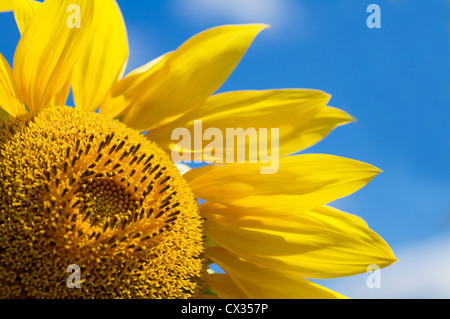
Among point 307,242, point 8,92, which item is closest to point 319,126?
point 307,242

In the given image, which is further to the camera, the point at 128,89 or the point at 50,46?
the point at 128,89

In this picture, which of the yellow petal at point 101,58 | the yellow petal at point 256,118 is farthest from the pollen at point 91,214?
the yellow petal at point 256,118

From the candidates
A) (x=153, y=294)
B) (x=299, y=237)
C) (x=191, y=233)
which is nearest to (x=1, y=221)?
(x=153, y=294)

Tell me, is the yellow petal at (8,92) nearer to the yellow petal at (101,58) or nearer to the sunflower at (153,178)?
the sunflower at (153,178)

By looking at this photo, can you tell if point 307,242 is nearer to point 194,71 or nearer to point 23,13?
point 194,71

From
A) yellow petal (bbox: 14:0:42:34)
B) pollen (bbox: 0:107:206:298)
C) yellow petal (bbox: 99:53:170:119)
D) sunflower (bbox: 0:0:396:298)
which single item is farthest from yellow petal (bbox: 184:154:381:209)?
yellow petal (bbox: 14:0:42:34)

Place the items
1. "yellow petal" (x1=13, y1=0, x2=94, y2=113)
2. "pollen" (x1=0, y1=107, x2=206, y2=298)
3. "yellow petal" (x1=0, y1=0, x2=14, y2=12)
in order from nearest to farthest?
"pollen" (x1=0, y1=107, x2=206, y2=298) → "yellow petal" (x1=13, y1=0, x2=94, y2=113) → "yellow petal" (x1=0, y1=0, x2=14, y2=12)

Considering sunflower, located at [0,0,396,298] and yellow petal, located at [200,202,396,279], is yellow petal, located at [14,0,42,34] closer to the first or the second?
sunflower, located at [0,0,396,298]
